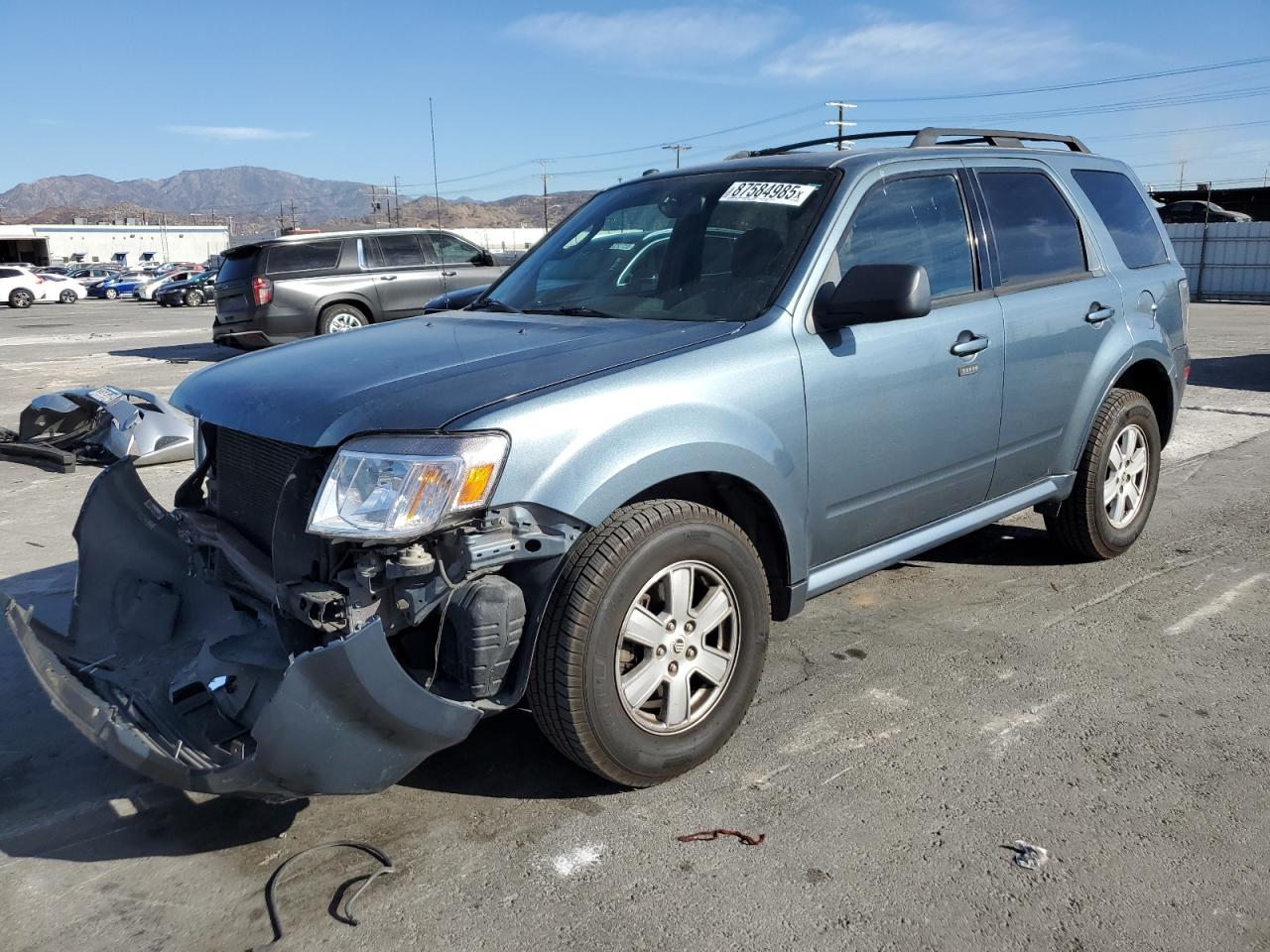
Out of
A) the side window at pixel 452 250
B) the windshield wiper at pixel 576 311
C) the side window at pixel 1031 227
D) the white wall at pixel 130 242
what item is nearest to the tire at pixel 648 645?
the windshield wiper at pixel 576 311

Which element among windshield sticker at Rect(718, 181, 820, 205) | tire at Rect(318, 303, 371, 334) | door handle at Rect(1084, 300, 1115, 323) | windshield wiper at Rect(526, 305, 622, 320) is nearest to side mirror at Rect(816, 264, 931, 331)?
windshield sticker at Rect(718, 181, 820, 205)

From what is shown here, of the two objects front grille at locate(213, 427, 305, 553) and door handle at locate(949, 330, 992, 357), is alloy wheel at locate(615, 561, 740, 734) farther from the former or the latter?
door handle at locate(949, 330, 992, 357)

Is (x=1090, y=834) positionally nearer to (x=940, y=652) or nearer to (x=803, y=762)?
(x=803, y=762)

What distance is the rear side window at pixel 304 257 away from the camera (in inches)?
549

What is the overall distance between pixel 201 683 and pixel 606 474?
135 centimetres

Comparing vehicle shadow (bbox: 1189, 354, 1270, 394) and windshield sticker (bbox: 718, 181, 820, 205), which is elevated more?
windshield sticker (bbox: 718, 181, 820, 205)

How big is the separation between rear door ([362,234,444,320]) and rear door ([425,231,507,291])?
0.55 ft

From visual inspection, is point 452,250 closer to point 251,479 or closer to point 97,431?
point 97,431

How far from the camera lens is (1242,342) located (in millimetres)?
15539

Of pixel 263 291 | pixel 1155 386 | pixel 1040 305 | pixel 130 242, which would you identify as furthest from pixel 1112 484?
pixel 130 242

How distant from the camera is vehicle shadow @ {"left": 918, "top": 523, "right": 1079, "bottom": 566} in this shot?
523 cm

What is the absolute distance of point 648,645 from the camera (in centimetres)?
300

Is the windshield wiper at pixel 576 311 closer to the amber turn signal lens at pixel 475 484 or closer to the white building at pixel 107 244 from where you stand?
the amber turn signal lens at pixel 475 484

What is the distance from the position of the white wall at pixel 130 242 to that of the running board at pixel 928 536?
93603 mm
